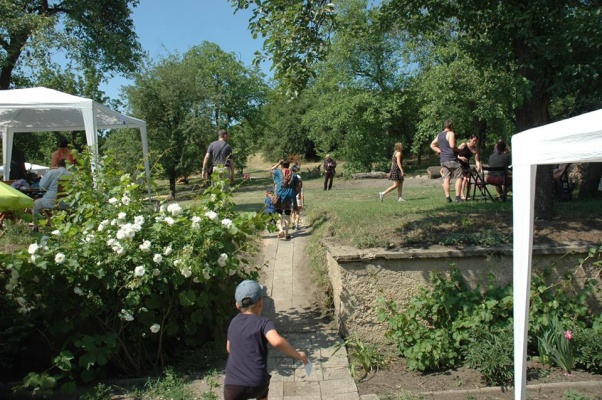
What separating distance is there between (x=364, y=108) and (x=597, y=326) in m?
24.2

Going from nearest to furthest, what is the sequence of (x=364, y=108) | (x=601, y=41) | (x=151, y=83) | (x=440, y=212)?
(x=601, y=41) < (x=440, y=212) < (x=151, y=83) < (x=364, y=108)

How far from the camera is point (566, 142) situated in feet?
10.2

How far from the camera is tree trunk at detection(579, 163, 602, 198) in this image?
1083 cm

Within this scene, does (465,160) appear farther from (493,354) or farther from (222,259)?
(222,259)

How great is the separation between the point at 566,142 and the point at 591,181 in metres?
9.00

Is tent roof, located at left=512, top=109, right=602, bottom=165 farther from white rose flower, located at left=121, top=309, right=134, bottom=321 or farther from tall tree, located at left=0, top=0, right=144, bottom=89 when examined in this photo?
tall tree, located at left=0, top=0, right=144, bottom=89

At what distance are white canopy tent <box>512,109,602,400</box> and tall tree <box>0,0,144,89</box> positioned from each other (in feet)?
39.3

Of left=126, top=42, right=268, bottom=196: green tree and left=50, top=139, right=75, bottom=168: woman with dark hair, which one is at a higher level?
left=126, top=42, right=268, bottom=196: green tree

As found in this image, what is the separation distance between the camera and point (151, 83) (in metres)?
23.4

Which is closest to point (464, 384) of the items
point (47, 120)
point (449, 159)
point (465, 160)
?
point (449, 159)

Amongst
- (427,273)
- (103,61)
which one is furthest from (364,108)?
(427,273)

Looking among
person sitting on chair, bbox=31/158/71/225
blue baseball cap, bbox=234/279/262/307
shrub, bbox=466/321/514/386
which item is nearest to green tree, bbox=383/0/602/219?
shrub, bbox=466/321/514/386

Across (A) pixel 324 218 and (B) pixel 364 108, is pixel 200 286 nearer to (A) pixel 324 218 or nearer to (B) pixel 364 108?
(A) pixel 324 218

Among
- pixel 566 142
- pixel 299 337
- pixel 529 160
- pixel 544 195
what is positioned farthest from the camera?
pixel 544 195
